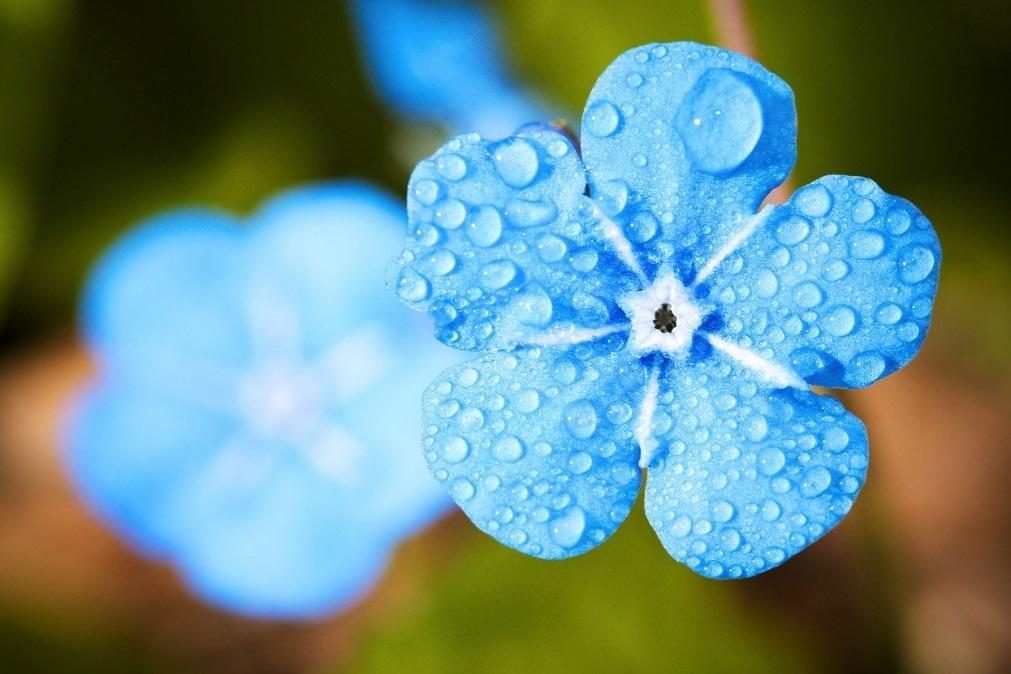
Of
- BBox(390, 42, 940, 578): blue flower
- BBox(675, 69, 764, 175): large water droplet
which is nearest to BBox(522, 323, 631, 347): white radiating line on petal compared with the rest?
Result: BBox(390, 42, 940, 578): blue flower

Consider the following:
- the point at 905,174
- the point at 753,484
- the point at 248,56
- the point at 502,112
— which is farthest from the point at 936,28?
the point at 753,484

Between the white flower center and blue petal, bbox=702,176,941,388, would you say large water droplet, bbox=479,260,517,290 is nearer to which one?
the white flower center

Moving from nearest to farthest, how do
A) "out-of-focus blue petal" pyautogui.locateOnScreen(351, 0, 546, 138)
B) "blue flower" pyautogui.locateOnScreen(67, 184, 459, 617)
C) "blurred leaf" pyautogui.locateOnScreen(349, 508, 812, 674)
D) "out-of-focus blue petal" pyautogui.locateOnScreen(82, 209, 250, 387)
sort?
"blurred leaf" pyautogui.locateOnScreen(349, 508, 812, 674)
"blue flower" pyautogui.locateOnScreen(67, 184, 459, 617)
"out-of-focus blue petal" pyautogui.locateOnScreen(82, 209, 250, 387)
"out-of-focus blue petal" pyautogui.locateOnScreen(351, 0, 546, 138)

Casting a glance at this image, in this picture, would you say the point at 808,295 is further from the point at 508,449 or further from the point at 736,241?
the point at 508,449

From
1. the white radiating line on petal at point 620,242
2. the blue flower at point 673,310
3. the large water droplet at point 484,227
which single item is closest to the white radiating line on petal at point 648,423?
the blue flower at point 673,310

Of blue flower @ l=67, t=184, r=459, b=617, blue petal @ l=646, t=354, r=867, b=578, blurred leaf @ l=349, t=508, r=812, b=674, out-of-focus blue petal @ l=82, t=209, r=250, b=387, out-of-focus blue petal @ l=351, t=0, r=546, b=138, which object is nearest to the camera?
blue petal @ l=646, t=354, r=867, b=578

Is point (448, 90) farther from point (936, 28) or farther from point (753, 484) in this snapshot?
point (753, 484)
